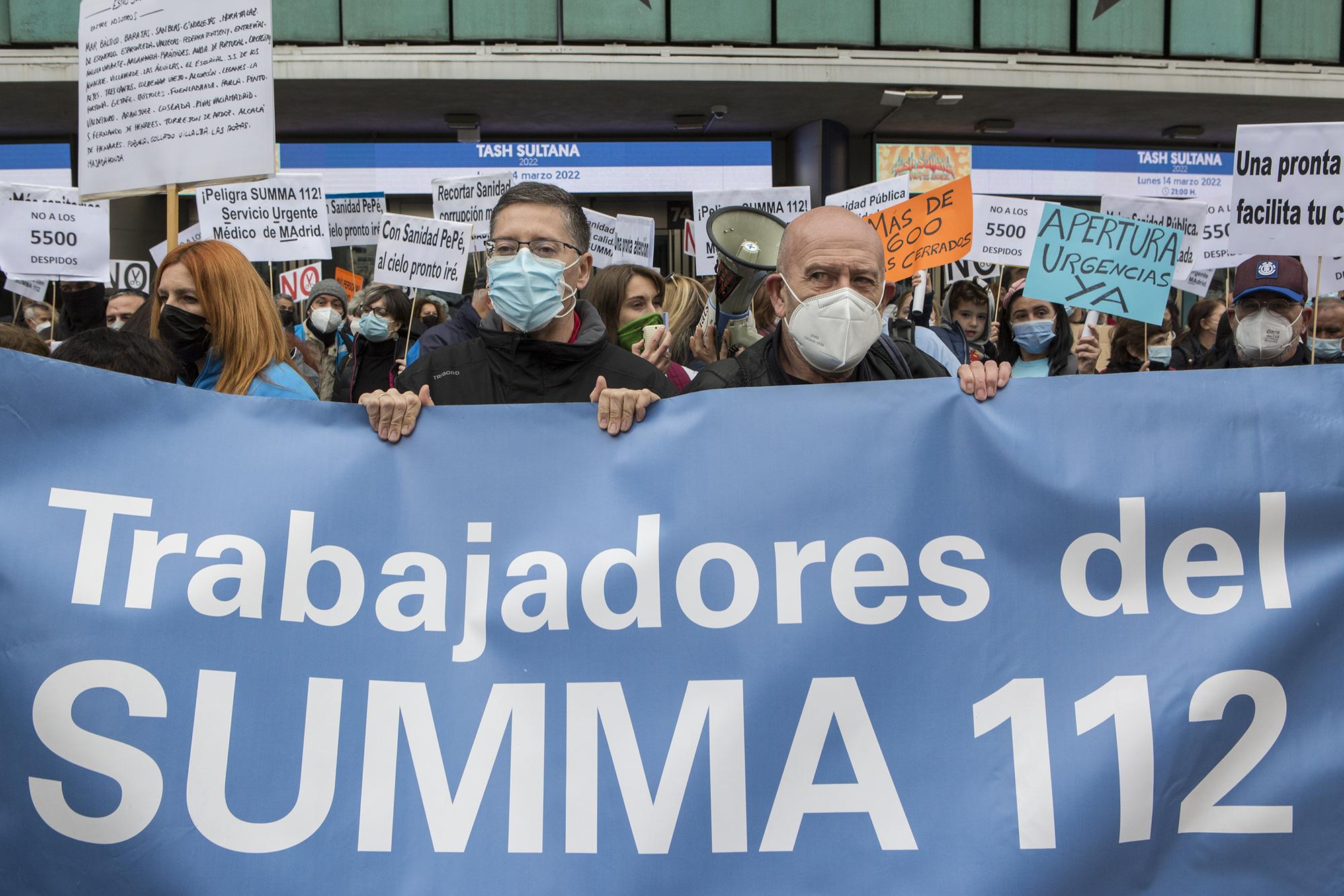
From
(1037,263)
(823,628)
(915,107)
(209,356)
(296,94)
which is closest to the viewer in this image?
(823,628)

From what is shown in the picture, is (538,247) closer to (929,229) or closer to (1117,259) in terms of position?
(1117,259)

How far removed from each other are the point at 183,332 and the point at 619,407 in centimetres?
154

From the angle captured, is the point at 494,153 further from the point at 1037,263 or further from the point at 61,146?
the point at 1037,263

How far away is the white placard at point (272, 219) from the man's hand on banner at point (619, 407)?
637 centimetres

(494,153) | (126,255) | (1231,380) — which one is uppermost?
(494,153)

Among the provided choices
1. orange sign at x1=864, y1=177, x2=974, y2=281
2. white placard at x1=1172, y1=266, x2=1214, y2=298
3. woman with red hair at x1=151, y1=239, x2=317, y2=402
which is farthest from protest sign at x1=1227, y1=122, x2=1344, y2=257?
white placard at x1=1172, y1=266, x2=1214, y2=298

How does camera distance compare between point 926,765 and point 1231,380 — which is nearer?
point 926,765

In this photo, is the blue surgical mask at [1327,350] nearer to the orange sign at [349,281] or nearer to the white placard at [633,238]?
the white placard at [633,238]

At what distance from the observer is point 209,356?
3396 millimetres

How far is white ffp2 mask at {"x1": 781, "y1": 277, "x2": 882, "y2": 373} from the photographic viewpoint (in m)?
2.53

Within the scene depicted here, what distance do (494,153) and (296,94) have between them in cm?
281

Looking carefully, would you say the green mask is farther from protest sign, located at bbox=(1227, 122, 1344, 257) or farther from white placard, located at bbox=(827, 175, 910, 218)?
white placard, located at bbox=(827, 175, 910, 218)

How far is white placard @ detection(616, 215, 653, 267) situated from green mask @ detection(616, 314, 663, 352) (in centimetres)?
427

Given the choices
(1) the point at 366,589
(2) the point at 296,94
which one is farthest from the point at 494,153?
(1) the point at 366,589
